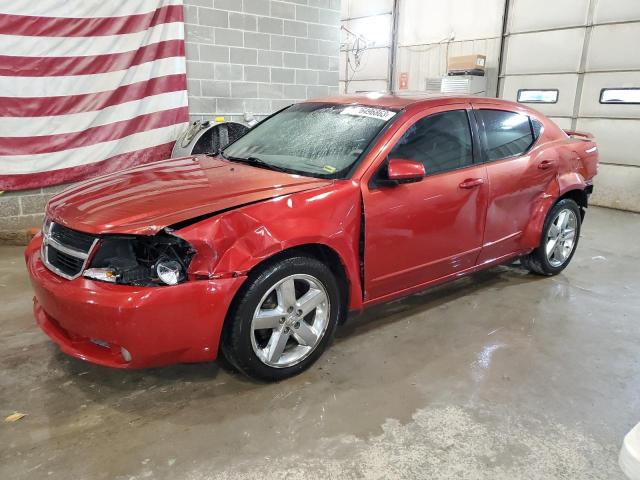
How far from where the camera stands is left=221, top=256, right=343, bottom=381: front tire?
91.7 inches

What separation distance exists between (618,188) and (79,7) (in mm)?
8017

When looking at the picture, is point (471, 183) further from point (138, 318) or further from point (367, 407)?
point (138, 318)

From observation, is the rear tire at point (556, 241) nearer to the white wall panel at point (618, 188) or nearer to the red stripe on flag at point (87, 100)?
the red stripe on flag at point (87, 100)

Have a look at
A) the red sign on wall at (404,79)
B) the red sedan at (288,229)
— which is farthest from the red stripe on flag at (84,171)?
the red sign on wall at (404,79)

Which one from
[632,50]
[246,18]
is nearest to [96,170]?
[246,18]

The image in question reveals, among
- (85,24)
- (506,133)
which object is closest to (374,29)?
(85,24)

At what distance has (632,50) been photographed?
7.70 metres

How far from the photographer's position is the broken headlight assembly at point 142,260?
2158 millimetres

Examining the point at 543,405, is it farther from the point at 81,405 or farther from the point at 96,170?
the point at 96,170

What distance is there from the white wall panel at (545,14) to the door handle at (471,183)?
22.3ft

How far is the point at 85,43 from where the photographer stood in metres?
4.97

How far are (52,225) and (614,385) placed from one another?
304 cm

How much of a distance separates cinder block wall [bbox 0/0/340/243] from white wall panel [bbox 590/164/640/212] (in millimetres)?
4792

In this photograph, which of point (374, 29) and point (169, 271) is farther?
point (374, 29)
